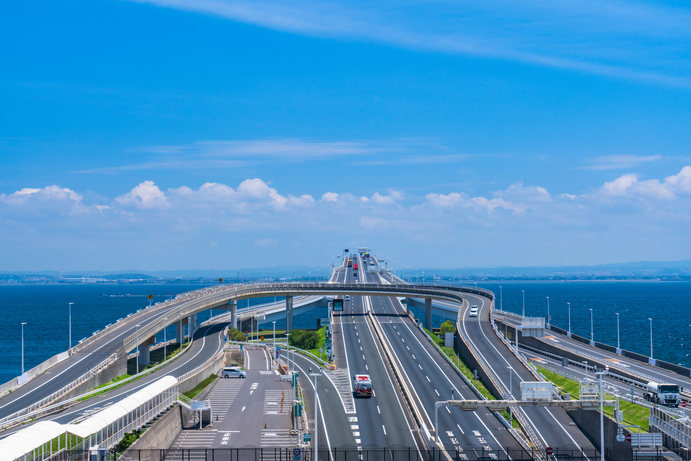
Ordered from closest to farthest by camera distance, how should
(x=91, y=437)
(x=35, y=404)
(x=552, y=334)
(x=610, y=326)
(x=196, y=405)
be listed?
1. (x=91, y=437)
2. (x=35, y=404)
3. (x=196, y=405)
4. (x=552, y=334)
5. (x=610, y=326)

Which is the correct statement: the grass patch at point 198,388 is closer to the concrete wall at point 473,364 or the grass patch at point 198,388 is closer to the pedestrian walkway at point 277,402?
the pedestrian walkway at point 277,402

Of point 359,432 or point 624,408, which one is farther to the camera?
point 624,408

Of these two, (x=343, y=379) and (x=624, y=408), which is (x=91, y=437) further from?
(x=624, y=408)

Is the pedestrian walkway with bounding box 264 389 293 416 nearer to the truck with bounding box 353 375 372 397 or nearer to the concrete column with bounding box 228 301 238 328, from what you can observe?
the truck with bounding box 353 375 372 397

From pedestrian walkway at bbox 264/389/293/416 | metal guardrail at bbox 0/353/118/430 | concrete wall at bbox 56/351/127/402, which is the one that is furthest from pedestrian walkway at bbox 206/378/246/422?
metal guardrail at bbox 0/353/118/430

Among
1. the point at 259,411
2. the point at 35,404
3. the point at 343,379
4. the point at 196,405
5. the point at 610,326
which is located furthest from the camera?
the point at 610,326

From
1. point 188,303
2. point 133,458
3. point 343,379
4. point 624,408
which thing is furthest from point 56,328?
point 624,408
